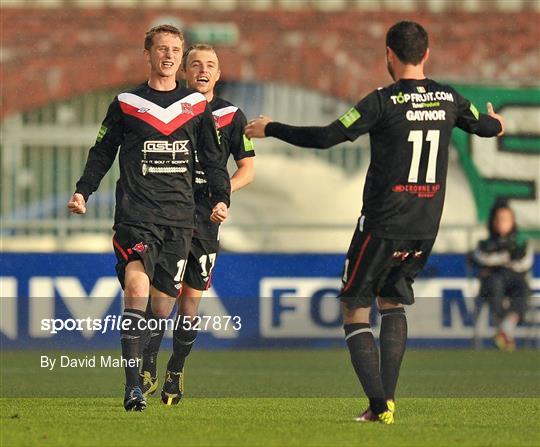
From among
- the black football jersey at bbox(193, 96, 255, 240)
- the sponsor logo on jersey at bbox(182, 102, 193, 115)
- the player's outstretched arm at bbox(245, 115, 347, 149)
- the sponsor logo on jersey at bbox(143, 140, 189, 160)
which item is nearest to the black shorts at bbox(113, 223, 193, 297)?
the sponsor logo on jersey at bbox(143, 140, 189, 160)

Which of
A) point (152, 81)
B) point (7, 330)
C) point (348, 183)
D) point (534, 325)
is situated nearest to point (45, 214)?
point (348, 183)

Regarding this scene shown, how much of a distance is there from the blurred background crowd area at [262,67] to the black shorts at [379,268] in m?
13.6

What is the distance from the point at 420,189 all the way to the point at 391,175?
0.57 feet

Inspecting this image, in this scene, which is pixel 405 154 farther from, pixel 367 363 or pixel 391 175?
pixel 367 363

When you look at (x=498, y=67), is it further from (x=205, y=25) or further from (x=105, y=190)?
(x=105, y=190)

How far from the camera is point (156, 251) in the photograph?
9.61 metres

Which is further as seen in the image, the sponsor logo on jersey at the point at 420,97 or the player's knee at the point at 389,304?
the player's knee at the point at 389,304

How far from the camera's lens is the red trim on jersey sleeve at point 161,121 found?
378 inches

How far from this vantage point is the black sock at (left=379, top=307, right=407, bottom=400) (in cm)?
896

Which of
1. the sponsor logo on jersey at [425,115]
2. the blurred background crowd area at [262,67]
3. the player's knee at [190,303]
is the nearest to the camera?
the sponsor logo on jersey at [425,115]

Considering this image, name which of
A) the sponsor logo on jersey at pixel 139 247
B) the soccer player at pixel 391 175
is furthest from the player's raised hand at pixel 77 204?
the soccer player at pixel 391 175

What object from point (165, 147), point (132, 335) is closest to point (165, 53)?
Answer: point (165, 147)

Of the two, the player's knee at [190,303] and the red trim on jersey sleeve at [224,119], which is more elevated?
the red trim on jersey sleeve at [224,119]

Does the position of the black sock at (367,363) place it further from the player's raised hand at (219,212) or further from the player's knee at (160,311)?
the player's knee at (160,311)
